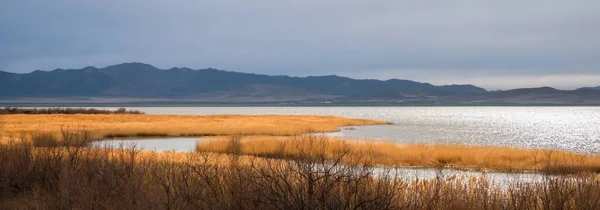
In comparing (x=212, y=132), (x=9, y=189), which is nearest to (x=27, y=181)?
(x=9, y=189)

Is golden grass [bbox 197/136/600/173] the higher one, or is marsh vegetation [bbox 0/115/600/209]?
marsh vegetation [bbox 0/115/600/209]

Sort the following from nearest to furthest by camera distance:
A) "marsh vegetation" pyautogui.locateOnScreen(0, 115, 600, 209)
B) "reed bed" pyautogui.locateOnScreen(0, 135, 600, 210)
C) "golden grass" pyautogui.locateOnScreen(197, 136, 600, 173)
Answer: "reed bed" pyautogui.locateOnScreen(0, 135, 600, 210), "marsh vegetation" pyautogui.locateOnScreen(0, 115, 600, 209), "golden grass" pyautogui.locateOnScreen(197, 136, 600, 173)

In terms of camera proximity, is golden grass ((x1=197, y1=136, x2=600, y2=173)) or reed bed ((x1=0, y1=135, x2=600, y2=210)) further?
golden grass ((x1=197, y1=136, x2=600, y2=173))

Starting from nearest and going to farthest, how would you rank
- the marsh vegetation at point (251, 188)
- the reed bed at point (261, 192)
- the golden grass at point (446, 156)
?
the reed bed at point (261, 192) < the marsh vegetation at point (251, 188) < the golden grass at point (446, 156)

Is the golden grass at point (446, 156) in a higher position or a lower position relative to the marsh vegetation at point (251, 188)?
lower

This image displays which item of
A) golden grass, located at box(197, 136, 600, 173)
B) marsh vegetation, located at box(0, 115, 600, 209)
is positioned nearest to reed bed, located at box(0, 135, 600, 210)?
marsh vegetation, located at box(0, 115, 600, 209)

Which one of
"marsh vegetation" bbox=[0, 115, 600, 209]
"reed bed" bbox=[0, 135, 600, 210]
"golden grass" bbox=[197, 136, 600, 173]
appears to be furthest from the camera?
"golden grass" bbox=[197, 136, 600, 173]

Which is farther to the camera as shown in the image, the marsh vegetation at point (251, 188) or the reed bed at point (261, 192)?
the marsh vegetation at point (251, 188)

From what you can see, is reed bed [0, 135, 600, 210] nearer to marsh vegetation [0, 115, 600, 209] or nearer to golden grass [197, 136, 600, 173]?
marsh vegetation [0, 115, 600, 209]

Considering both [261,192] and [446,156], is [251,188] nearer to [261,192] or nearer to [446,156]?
[261,192]

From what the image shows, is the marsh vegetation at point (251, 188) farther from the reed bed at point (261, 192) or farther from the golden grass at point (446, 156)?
the golden grass at point (446, 156)

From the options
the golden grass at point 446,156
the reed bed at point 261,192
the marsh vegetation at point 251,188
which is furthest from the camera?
the golden grass at point 446,156

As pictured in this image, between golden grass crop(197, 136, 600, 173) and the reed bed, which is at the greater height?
the reed bed

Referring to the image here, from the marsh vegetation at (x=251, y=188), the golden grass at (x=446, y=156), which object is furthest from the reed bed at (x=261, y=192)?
the golden grass at (x=446, y=156)
